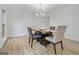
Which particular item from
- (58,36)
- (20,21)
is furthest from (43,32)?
(20,21)

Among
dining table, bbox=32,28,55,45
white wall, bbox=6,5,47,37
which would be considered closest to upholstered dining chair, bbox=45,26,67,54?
dining table, bbox=32,28,55,45

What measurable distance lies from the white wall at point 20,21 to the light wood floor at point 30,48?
0.12 metres

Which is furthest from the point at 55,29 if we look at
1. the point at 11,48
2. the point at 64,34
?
the point at 11,48

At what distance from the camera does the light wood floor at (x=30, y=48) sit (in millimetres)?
1437

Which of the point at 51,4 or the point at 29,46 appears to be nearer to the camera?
the point at 51,4

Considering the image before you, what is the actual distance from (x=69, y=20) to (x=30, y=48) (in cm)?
78

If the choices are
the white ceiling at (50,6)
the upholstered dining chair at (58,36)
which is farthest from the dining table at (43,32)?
the white ceiling at (50,6)

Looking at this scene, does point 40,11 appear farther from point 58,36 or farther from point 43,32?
point 58,36

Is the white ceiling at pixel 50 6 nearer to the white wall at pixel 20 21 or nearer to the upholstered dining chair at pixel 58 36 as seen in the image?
the white wall at pixel 20 21

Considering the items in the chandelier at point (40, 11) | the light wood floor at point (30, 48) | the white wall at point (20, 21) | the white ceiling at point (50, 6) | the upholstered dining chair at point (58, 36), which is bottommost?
the light wood floor at point (30, 48)

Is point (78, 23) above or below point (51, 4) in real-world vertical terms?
below

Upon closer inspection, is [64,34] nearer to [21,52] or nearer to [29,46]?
[29,46]

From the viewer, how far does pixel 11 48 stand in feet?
4.74

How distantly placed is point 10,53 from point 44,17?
79cm
